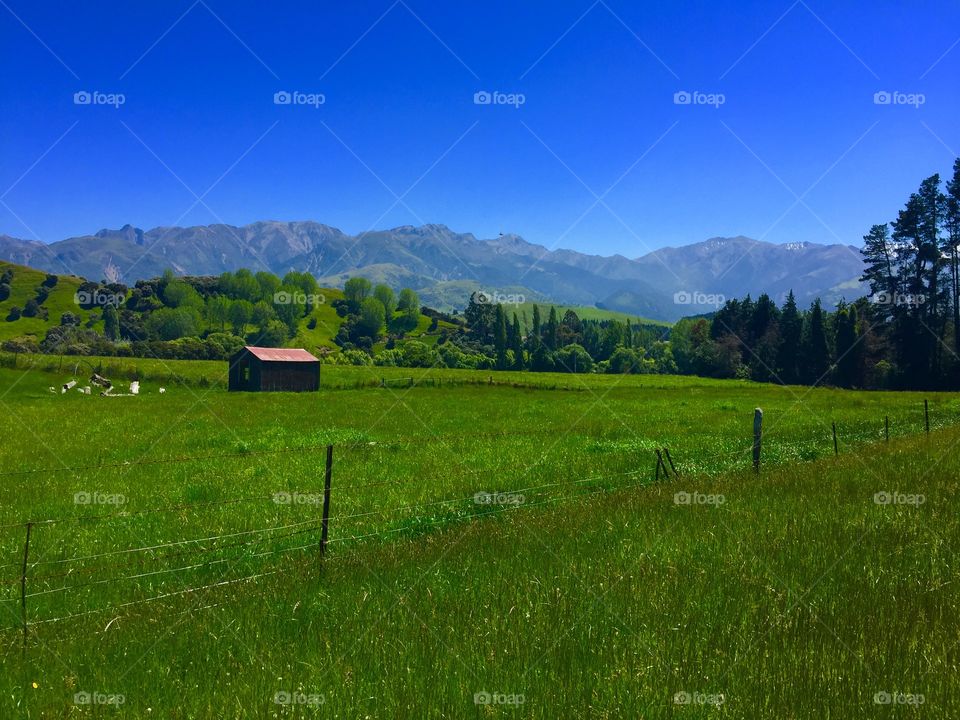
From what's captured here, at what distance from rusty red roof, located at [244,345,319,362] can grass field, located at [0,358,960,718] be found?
4525 cm

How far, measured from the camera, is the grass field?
4.88m

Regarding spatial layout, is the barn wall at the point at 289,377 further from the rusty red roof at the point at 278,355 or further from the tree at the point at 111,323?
the tree at the point at 111,323

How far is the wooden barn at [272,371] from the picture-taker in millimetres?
61781

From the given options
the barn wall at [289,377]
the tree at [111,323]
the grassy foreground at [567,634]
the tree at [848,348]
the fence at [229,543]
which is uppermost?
the tree at [111,323]

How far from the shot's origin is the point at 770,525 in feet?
31.0

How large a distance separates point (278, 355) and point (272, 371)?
2.07 metres

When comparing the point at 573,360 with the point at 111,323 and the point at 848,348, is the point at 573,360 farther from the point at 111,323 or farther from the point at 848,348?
the point at 111,323

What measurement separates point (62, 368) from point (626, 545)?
66990 mm

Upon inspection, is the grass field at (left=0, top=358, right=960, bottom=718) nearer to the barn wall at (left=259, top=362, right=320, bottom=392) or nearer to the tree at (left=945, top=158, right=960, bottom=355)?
the barn wall at (left=259, top=362, right=320, bottom=392)

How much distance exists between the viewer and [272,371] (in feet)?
205

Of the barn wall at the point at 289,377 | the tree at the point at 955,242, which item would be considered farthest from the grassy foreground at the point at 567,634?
the tree at the point at 955,242

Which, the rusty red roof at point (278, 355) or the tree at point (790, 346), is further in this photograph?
the tree at point (790, 346)

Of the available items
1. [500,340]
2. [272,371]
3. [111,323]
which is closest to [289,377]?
[272,371]

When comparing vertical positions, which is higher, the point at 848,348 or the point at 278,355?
the point at 848,348
